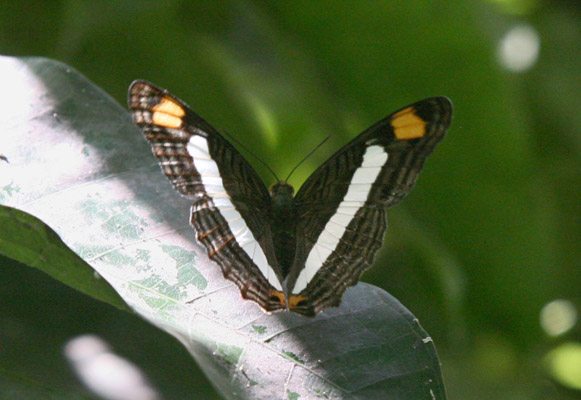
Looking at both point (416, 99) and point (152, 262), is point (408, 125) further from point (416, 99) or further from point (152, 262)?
point (416, 99)

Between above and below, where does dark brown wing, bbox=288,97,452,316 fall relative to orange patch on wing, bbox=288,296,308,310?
above

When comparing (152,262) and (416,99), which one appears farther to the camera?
(416,99)

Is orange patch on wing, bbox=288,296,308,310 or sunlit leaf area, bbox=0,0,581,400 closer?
orange patch on wing, bbox=288,296,308,310

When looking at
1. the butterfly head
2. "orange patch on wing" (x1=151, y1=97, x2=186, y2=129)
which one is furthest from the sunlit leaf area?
"orange patch on wing" (x1=151, y1=97, x2=186, y2=129)

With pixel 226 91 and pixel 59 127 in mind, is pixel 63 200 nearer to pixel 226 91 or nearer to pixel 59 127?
pixel 59 127

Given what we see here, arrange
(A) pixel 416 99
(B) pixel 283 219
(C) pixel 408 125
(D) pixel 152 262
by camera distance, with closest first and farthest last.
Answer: (D) pixel 152 262 → (C) pixel 408 125 → (B) pixel 283 219 → (A) pixel 416 99

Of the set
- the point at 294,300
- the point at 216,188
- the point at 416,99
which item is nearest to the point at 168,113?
the point at 216,188

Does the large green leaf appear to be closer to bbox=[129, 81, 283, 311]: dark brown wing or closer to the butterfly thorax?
bbox=[129, 81, 283, 311]: dark brown wing

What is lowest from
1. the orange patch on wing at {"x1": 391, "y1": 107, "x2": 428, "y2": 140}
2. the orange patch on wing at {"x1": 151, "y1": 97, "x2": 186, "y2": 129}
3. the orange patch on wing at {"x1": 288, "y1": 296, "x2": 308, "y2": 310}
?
the orange patch on wing at {"x1": 288, "y1": 296, "x2": 308, "y2": 310}
